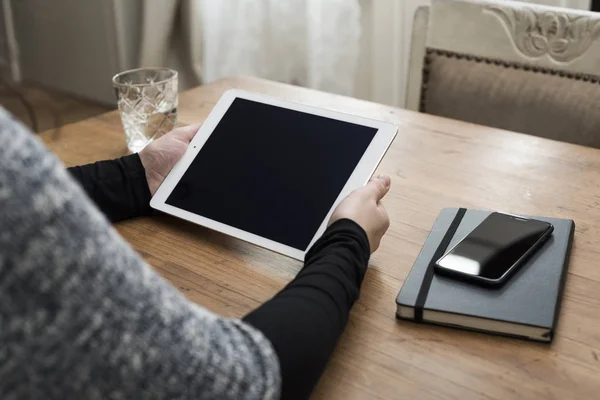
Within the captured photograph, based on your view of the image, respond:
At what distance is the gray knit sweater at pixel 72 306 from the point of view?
40cm

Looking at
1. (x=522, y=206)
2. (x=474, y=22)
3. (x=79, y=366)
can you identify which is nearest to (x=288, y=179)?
(x=522, y=206)

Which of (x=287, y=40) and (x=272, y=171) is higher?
(x=272, y=171)

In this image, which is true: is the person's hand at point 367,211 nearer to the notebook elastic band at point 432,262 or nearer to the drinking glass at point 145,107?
the notebook elastic band at point 432,262

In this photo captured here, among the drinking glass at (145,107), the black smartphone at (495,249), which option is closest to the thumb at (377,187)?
the black smartphone at (495,249)

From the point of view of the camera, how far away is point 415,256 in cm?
83

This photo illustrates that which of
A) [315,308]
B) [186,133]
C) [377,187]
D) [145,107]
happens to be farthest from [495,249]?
[145,107]

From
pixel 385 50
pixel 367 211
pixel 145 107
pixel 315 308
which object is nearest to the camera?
pixel 315 308

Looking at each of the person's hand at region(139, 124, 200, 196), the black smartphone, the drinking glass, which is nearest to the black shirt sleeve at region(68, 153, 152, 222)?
the person's hand at region(139, 124, 200, 196)

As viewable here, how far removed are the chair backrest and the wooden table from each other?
0.20 meters

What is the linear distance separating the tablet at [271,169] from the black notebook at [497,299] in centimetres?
14

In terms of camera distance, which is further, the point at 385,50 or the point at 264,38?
the point at 264,38

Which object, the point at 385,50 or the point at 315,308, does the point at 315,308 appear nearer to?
the point at 315,308

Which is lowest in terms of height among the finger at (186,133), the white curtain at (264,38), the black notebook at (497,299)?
the white curtain at (264,38)

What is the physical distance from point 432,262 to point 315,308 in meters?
0.21
